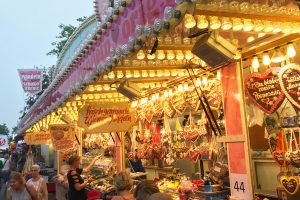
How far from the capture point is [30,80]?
24.8 metres

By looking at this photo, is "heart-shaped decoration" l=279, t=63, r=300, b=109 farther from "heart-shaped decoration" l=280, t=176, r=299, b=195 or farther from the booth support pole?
"heart-shaped decoration" l=280, t=176, r=299, b=195

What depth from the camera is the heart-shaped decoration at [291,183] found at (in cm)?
502

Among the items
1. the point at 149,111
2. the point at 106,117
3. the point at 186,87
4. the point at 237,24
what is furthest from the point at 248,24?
the point at 149,111

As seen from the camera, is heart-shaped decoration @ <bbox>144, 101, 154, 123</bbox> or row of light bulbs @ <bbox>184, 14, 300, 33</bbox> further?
heart-shaped decoration @ <bbox>144, 101, 154, 123</bbox>

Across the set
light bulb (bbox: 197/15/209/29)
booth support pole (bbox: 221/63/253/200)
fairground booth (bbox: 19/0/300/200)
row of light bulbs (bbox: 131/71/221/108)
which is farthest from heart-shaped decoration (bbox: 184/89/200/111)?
light bulb (bbox: 197/15/209/29)

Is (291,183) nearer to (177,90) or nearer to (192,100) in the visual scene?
(192,100)

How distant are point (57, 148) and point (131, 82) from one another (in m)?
5.52

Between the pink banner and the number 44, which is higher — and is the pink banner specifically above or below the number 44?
above

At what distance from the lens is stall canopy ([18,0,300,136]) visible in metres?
3.42

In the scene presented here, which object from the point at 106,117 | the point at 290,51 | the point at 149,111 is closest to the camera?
the point at 290,51

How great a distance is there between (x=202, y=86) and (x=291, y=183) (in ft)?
8.19

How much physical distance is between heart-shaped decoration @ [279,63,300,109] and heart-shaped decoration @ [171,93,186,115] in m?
2.92

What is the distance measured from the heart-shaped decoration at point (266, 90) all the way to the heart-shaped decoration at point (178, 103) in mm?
2297

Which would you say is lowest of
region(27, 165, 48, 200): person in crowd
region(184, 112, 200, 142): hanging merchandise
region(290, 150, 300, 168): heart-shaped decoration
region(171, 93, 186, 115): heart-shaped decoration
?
region(27, 165, 48, 200): person in crowd
